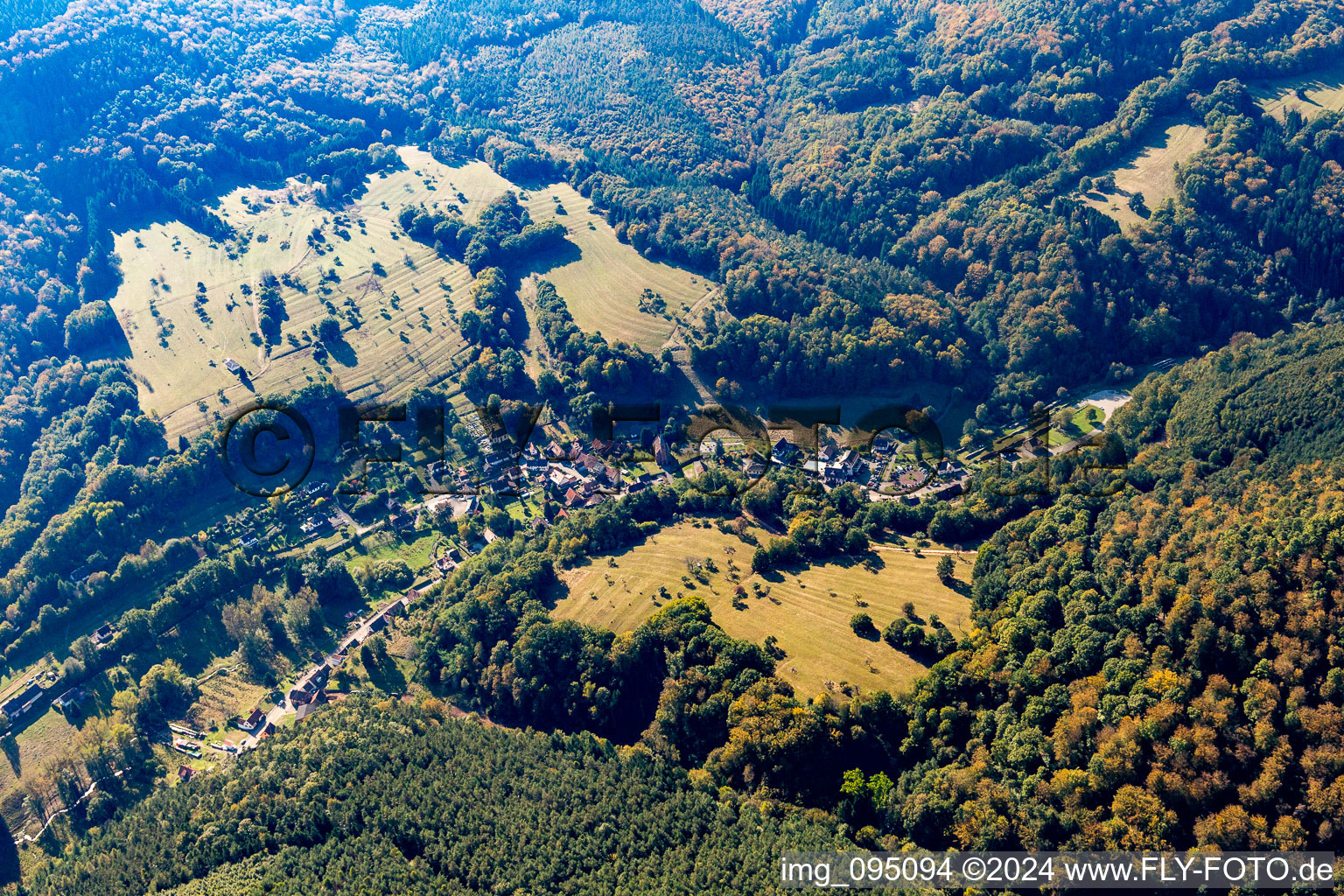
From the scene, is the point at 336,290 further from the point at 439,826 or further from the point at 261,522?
the point at 439,826

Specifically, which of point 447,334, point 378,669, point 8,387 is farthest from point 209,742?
point 8,387

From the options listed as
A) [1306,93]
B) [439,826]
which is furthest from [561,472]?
[1306,93]

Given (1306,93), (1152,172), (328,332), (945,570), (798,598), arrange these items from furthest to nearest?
(1306,93) → (1152,172) → (328,332) → (798,598) → (945,570)

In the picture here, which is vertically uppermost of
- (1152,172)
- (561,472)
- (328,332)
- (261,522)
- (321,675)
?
(1152,172)

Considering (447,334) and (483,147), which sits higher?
(483,147)

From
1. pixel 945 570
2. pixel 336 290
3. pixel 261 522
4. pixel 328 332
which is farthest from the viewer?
pixel 336 290

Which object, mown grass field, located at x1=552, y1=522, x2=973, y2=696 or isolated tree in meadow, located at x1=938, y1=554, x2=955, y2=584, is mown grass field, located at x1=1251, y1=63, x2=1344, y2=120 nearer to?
mown grass field, located at x1=552, y1=522, x2=973, y2=696

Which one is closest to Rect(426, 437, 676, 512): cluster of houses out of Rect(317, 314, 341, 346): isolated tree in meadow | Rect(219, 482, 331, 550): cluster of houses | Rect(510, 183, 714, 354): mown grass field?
Rect(219, 482, 331, 550): cluster of houses

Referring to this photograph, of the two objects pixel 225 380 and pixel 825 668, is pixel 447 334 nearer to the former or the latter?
pixel 225 380

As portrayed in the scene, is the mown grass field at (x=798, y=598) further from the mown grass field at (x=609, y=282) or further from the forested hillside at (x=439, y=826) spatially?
the mown grass field at (x=609, y=282)
